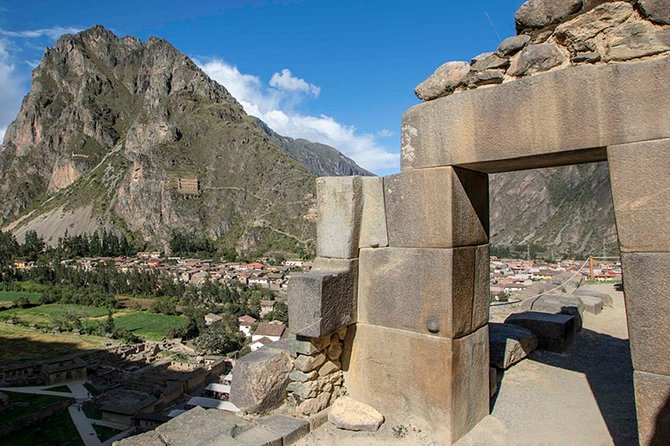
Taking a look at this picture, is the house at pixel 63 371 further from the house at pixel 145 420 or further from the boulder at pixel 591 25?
the boulder at pixel 591 25

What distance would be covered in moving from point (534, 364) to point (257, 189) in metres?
105

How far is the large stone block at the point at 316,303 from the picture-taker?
4141 millimetres

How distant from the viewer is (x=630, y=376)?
5.42 m

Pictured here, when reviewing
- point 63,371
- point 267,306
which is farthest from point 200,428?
point 267,306

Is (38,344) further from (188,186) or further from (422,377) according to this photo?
(188,186)

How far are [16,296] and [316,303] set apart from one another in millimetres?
78855

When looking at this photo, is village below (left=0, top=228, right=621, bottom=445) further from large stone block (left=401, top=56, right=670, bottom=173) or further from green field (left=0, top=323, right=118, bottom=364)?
large stone block (left=401, top=56, right=670, bottom=173)

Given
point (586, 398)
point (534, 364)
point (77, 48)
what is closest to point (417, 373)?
point (586, 398)

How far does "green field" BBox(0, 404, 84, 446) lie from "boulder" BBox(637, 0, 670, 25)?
2951 centimetres

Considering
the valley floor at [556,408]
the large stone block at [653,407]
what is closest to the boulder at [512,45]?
the large stone block at [653,407]

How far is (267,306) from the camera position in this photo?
56.1 metres

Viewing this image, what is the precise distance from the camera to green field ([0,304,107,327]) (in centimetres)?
5447

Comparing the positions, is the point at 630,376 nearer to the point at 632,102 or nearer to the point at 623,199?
the point at 623,199

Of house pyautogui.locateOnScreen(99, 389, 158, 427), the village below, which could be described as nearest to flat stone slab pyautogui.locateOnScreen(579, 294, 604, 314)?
the village below
